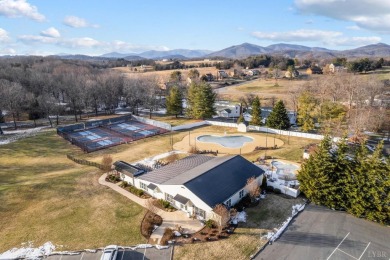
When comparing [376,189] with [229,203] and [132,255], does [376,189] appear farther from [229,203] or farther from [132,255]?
[132,255]

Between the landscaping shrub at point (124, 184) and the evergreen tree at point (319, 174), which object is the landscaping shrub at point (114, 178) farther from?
the evergreen tree at point (319, 174)

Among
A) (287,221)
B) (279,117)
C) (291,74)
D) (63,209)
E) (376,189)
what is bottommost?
(287,221)

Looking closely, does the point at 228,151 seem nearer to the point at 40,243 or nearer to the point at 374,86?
the point at 40,243

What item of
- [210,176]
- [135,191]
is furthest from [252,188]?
[135,191]

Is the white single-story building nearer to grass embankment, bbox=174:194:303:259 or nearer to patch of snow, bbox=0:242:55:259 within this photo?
grass embankment, bbox=174:194:303:259

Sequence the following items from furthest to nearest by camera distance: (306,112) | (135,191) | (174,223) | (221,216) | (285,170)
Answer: (306,112) → (285,170) → (135,191) → (174,223) → (221,216)

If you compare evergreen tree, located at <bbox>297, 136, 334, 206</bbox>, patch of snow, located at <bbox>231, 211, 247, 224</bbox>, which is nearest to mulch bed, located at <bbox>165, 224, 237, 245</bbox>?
patch of snow, located at <bbox>231, 211, 247, 224</bbox>

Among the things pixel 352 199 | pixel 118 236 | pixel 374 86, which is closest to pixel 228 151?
pixel 352 199
